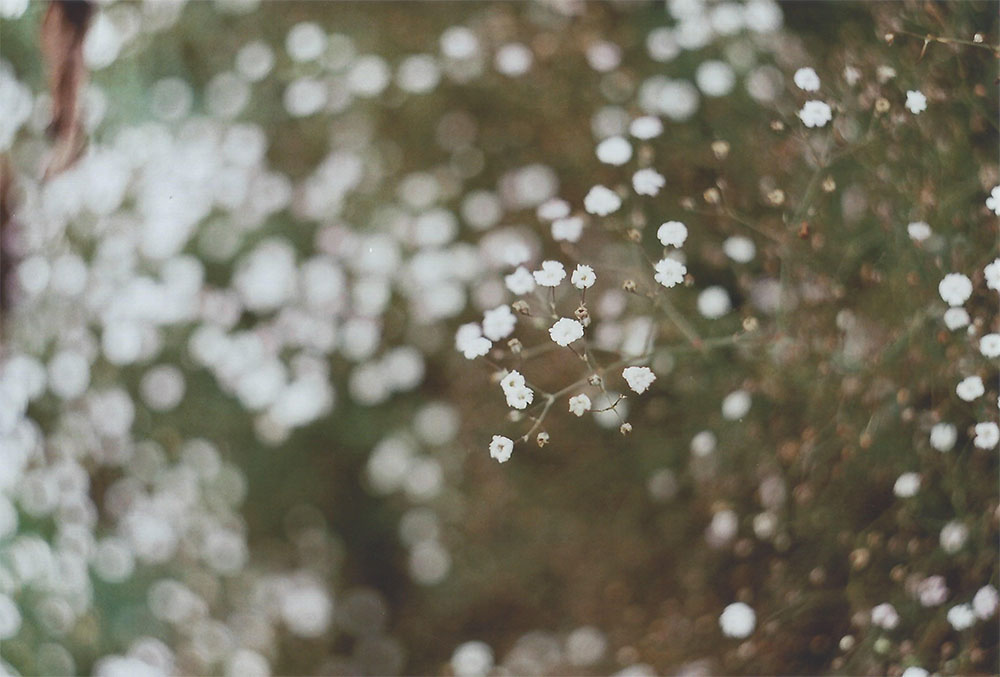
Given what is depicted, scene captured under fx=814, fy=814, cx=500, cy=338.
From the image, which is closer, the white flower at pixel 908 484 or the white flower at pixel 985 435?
the white flower at pixel 985 435

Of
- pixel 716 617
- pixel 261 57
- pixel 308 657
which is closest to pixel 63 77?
pixel 261 57

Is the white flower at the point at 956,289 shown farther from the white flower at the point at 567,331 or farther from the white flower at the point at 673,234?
the white flower at the point at 567,331

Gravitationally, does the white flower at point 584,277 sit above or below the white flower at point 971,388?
above

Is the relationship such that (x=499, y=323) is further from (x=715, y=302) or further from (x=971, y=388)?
(x=971, y=388)

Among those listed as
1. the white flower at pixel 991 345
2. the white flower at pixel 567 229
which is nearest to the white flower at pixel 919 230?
the white flower at pixel 991 345

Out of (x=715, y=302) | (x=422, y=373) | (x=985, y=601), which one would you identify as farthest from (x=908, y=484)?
(x=422, y=373)

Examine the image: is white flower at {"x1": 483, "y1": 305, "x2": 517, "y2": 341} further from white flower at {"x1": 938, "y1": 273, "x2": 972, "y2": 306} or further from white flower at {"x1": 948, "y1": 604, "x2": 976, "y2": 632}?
white flower at {"x1": 948, "y1": 604, "x2": 976, "y2": 632}
